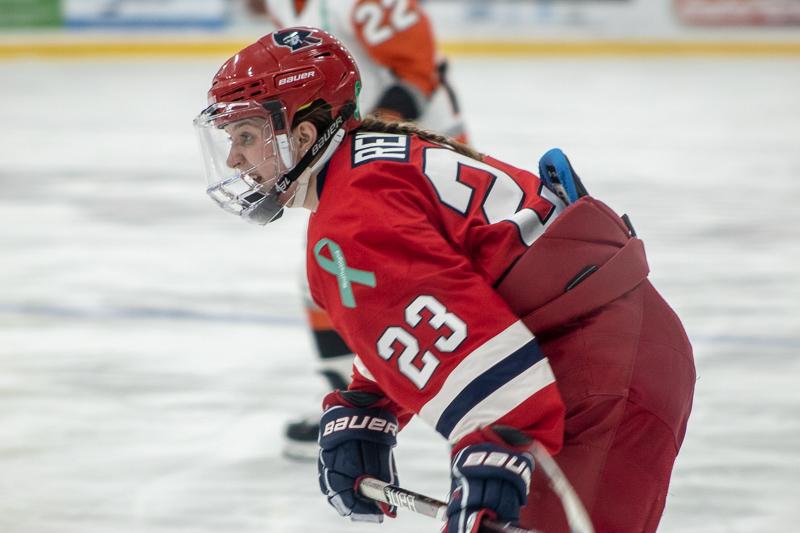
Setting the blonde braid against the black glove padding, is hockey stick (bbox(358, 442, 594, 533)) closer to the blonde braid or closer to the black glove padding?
the black glove padding

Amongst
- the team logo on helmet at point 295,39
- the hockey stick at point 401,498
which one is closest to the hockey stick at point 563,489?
the hockey stick at point 401,498

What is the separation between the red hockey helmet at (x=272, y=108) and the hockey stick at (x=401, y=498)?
39cm

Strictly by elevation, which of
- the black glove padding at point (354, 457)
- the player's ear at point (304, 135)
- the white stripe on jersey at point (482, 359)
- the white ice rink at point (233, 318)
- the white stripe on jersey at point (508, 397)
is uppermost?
the player's ear at point (304, 135)

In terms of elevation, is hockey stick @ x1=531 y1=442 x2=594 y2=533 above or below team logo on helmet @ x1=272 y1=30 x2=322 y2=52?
below

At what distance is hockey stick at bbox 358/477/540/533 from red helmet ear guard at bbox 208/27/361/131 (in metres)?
0.48

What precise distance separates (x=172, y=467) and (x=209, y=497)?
0.69 ft

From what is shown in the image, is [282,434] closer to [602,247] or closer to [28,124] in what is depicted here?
[602,247]

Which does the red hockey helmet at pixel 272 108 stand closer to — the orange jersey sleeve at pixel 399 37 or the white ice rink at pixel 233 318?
the white ice rink at pixel 233 318

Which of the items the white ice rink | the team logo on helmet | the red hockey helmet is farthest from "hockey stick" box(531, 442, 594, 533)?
the white ice rink

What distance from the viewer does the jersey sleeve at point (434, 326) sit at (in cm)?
137

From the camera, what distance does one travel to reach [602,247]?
1.54 metres

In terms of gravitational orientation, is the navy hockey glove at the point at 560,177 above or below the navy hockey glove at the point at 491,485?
above

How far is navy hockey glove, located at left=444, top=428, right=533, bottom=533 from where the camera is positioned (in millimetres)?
1338

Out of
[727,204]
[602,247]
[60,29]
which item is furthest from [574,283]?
[60,29]
